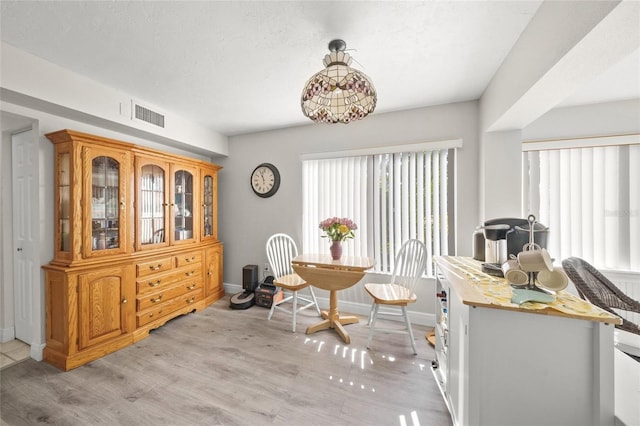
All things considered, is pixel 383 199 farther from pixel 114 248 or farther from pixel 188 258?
pixel 114 248

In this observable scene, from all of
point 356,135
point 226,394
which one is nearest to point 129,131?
point 356,135

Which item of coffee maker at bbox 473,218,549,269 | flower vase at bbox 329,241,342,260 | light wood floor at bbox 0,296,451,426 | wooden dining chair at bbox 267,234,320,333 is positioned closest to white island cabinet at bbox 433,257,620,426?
coffee maker at bbox 473,218,549,269

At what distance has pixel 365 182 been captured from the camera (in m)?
2.88

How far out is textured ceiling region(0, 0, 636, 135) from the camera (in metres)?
1.32

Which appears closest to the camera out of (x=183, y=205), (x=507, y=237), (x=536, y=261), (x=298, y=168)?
(x=536, y=261)

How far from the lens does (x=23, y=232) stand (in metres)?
2.18

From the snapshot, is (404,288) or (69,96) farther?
(404,288)

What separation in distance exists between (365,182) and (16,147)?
338 centimetres

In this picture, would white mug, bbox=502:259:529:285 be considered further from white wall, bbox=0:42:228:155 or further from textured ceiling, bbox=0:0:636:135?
white wall, bbox=0:42:228:155

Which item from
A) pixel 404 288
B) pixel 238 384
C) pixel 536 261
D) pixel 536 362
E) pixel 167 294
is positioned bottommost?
pixel 238 384

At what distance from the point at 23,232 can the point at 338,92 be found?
9.88ft

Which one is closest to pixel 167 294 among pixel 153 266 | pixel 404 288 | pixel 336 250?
pixel 153 266

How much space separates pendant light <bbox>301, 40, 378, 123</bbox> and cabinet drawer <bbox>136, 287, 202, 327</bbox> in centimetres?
247

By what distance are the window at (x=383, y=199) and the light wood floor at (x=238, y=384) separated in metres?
1.01
